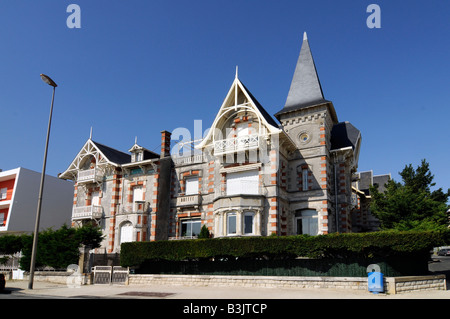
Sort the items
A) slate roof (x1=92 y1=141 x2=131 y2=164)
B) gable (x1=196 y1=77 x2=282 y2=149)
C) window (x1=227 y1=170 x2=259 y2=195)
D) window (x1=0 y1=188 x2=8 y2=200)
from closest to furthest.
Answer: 1. window (x1=227 y1=170 x2=259 y2=195)
2. gable (x1=196 y1=77 x2=282 y2=149)
3. slate roof (x1=92 y1=141 x2=131 y2=164)
4. window (x1=0 y1=188 x2=8 y2=200)

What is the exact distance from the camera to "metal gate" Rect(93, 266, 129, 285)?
830 inches

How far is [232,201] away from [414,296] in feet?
39.1

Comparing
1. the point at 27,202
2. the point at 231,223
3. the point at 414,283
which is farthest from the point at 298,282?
the point at 27,202

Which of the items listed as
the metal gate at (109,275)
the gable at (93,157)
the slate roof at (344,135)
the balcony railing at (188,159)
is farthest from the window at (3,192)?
the slate roof at (344,135)

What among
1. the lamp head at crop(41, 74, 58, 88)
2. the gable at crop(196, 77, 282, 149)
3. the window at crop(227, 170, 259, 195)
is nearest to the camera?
the lamp head at crop(41, 74, 58, 88)

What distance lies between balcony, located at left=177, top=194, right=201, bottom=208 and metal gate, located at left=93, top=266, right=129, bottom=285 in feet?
25.3

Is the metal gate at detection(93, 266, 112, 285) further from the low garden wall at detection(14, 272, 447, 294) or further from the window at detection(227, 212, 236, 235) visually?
the window at detection(227, 212, 236, 235)

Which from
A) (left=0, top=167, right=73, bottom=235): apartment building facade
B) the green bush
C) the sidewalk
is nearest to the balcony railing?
the green bush

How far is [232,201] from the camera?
24141 mm

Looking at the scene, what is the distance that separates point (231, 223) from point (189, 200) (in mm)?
5234

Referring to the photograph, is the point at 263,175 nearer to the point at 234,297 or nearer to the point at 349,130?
the point at 349,130

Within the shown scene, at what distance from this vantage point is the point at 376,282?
50.2 feet

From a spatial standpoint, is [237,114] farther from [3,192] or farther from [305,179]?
[3,192]
